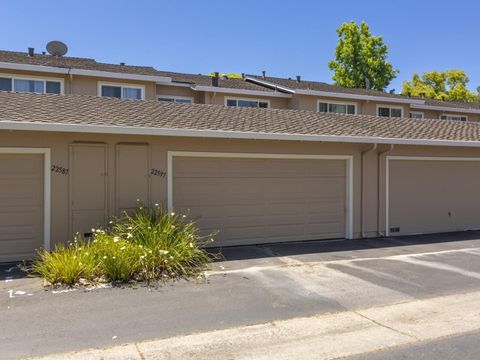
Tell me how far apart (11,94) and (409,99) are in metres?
22.7

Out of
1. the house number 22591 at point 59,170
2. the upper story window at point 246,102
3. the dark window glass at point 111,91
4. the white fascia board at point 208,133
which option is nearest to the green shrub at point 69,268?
the house number 22591 at point 59,170

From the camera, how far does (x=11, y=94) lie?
11.3 m

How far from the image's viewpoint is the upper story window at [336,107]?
83.1ft

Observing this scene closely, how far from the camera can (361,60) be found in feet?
132

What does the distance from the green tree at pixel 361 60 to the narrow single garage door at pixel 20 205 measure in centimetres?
3413

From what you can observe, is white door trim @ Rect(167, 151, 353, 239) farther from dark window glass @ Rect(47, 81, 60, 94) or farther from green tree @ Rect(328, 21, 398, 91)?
green tree @ Rect(328, 21, 398, 91)

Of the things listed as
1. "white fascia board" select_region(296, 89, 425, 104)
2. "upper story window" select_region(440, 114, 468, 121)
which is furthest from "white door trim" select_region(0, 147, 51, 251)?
"upper story window" select_region(440, 114, 468, 121)

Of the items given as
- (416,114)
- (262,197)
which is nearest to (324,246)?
(262,197)

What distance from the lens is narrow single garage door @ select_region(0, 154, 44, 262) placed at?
30.9ft

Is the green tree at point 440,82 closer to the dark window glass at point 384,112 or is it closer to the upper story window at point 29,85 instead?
the dark window glass at point 384,112

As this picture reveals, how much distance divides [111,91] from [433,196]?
523 inches

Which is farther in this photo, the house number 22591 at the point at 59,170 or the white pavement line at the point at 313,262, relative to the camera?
the house number 22591 at the point at 59,170

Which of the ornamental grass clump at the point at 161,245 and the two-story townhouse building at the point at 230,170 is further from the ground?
the two-story townhouse building at the point at 230,170

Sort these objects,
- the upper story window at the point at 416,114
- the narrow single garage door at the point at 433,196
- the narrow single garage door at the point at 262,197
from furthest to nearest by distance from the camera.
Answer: the upper story window at the point at 416,114
the narrow single garage door at the point at 433,196
the narrow single garage door at the point at 262,197
